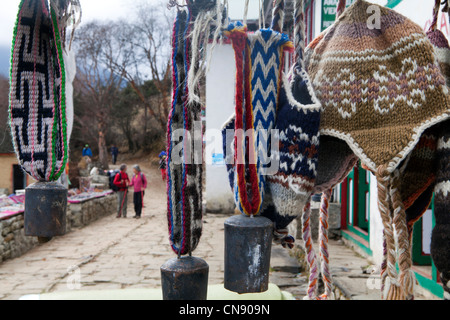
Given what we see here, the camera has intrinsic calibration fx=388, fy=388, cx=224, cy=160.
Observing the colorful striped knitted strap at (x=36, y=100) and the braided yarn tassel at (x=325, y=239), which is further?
the braided yarn tassel at (x=325, y=239)

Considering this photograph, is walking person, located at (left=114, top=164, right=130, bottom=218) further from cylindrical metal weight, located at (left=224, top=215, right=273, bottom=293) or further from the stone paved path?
cylindrical metal weight, located at (left=224, top=215, right=273, bottom=293)

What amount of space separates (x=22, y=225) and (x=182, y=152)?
278 inches

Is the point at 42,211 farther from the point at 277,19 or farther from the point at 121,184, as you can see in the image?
the point at 121,184

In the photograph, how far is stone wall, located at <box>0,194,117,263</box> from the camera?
6219 mm

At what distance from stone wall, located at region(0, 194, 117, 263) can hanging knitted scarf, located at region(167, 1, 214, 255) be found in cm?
620

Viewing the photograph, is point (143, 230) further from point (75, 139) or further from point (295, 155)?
point (75, 139)

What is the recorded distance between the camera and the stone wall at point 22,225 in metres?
6.22

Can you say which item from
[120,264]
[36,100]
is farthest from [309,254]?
[120,264]

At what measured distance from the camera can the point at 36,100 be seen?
1100mm

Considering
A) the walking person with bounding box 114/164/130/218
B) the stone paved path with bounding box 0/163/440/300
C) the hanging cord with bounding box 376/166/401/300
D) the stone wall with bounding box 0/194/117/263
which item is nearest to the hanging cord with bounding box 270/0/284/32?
the hanging cord with bounding box 376/166/401/300

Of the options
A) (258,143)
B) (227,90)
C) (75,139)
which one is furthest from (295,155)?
(75,139)

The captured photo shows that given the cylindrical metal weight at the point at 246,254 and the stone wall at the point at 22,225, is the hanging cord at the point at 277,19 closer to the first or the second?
the cylindrical metal weight at the point at 246,254

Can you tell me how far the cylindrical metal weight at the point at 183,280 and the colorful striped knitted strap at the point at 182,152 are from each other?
39 mm

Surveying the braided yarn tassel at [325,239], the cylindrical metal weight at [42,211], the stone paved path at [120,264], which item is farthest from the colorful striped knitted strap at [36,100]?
the stone paved path at [120,264]
